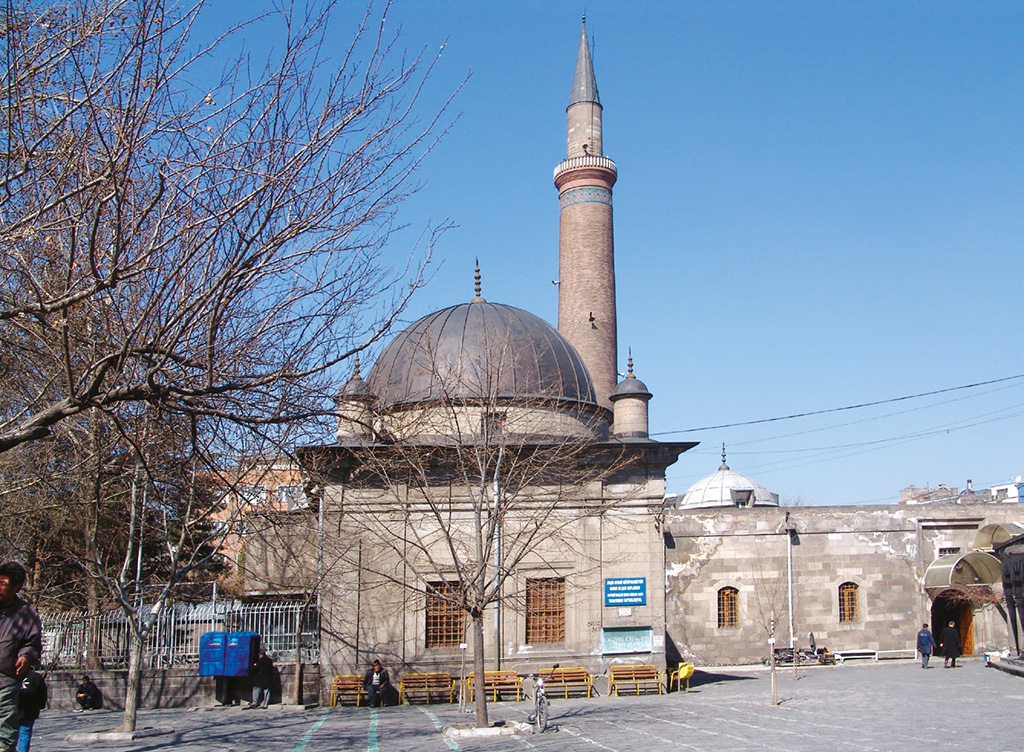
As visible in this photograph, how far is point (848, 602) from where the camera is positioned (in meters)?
32.7

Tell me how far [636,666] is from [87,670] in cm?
1150

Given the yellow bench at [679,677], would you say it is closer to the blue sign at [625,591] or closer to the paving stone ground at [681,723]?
the paving stone ground at [681,723]

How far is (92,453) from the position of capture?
12.9 m

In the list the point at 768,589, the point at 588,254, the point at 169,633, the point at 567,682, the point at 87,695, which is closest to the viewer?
the point at 87,695

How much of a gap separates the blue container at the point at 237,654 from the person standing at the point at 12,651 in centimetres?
1341

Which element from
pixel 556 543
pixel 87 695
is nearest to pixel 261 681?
pixel 87 695

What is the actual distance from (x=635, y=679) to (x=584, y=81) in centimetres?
2746

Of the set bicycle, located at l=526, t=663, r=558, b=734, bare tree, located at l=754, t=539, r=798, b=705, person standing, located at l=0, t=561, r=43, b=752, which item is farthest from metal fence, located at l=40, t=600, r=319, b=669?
bare tree, located at l=754, t=539, r=798, b=705

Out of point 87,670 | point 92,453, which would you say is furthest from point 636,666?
point 92,453

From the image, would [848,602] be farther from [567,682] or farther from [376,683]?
[376,683]

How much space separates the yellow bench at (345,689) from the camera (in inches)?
804

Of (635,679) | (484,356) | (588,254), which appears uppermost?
(588,254)

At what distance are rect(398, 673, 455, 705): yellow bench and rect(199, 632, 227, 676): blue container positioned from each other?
13.0 ft

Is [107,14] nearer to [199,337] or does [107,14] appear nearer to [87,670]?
[199,337]
